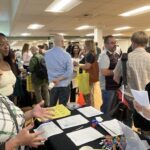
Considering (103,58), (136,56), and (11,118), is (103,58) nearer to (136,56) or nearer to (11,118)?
(136,56)

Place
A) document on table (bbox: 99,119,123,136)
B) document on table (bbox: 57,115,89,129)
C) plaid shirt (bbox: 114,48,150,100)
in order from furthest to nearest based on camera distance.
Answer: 1. plaid shirt (bbox: 114,48,150,100)
2. document on table (bbox: 57,115,89,129)
3. document on table (bbox: 99,119,123,136)

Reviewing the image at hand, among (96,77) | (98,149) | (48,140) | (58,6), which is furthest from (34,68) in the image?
(98,149)

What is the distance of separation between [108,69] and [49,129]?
4.60 feet

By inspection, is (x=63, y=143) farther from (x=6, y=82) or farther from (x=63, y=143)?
(x=6, y=82)

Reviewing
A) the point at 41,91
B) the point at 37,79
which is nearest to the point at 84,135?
the point at 37,79

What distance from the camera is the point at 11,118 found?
50.9 inches

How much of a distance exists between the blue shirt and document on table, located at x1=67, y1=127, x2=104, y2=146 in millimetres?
1509

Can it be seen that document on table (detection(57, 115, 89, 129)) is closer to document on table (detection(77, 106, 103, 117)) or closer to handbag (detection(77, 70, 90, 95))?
document on table (detection(77, 106, 103, 117))

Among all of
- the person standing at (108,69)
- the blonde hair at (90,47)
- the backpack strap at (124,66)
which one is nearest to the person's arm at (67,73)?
the person standing at (108,69)

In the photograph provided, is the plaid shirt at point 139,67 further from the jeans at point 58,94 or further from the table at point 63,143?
the jeans at point 58,94

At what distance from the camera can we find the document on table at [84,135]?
1.38 metres

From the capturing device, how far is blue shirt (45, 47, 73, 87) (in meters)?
2.98

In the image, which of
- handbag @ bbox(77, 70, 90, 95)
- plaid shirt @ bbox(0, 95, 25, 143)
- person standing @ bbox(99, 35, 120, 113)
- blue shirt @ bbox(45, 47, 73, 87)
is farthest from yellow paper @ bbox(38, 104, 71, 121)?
handbag @ bbox(77, 70, 90, 95)

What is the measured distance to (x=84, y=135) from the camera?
1.46m
